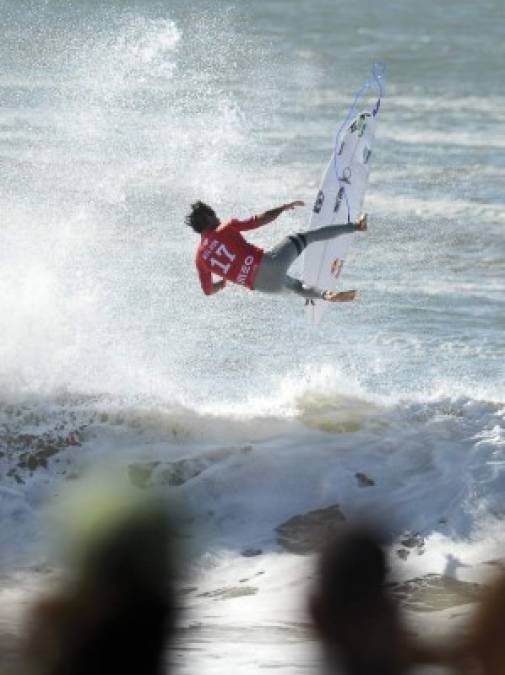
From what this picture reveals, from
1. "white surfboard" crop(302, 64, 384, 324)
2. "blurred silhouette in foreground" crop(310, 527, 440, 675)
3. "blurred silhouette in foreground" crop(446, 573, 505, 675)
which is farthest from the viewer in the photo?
"white surfboard" crop(302, 64, 384, 324)

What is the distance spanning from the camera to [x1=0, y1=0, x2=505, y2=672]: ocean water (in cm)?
1577

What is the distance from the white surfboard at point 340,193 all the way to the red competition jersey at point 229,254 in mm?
2322

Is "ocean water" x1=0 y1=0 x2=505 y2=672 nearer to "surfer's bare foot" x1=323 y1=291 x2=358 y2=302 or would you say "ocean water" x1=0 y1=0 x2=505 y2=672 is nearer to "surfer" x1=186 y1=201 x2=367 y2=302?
"surfer's bare foot" x1=323 y1=291 x2=358 y2=302

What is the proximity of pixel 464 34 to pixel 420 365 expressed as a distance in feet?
87.8

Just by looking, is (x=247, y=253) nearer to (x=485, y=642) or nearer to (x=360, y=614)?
(x=360, y=614)

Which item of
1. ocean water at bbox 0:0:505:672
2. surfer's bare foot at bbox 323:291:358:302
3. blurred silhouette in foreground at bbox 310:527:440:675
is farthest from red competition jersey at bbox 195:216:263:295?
blurred silhouette in foreground at bbox 310:527:440:675

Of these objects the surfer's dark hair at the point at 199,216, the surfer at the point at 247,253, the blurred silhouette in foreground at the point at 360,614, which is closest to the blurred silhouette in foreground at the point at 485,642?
the blurred silhouette in foreground at the point at 360,614

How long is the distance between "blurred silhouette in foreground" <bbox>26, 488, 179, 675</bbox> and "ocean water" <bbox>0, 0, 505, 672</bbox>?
0.31m

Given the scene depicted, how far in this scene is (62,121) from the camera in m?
35.8

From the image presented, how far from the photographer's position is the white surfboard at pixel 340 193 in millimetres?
18125

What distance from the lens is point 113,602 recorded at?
14.2 m

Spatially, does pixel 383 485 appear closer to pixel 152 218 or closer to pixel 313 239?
pixel 313 239

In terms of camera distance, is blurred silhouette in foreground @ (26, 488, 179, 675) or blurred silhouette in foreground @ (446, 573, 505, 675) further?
blurred silhouette in foreground @ (26, 488, 179, 675)

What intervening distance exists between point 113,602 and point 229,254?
350 centimetres
